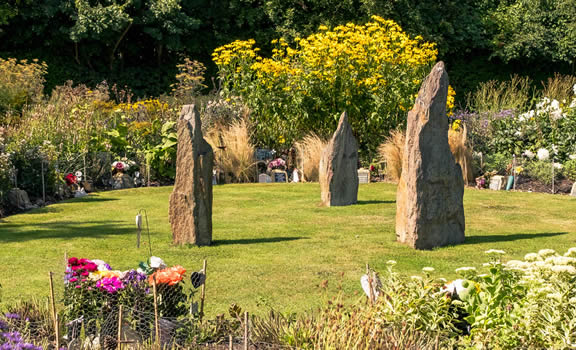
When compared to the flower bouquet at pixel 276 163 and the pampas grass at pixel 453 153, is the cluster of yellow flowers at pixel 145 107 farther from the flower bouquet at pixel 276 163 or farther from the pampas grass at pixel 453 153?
the pampas grass at pixel 453 153

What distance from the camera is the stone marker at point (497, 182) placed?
13.4 m

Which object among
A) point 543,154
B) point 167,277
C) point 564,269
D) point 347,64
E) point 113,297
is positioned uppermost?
point 347,64

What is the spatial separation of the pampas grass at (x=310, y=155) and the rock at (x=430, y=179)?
18.9 ft

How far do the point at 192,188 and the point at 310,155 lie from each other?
628 cm

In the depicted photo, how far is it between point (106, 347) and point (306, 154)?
997 centimetres

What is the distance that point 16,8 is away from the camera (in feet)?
66.7

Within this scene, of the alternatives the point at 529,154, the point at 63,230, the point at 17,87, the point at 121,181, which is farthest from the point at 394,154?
the point at 17,87

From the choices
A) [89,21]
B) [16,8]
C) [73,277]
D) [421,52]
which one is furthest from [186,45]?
[73,277]

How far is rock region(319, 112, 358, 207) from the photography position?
11148 millimetres

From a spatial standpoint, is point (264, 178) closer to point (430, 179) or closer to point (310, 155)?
point (310, 155)

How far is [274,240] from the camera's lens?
8.90 metres

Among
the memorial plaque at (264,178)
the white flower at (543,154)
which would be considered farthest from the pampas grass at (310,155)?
the white flower at (543,154)

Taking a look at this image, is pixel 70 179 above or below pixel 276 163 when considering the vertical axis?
below

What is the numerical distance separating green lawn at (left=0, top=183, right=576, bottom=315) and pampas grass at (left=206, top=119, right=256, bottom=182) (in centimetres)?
146
